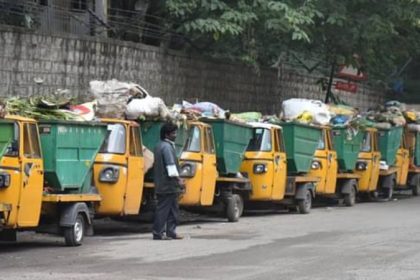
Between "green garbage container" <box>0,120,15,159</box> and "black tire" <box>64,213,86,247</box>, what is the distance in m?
1.88

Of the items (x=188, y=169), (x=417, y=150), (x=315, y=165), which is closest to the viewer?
(x=188, y=169)

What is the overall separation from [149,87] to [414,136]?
29.0 feet

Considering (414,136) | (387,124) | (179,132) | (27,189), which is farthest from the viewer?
(414,136)

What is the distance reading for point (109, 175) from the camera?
14.3 m

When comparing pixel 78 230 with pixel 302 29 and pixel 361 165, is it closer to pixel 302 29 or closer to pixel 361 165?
pixel 302 29

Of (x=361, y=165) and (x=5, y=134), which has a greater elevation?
(x=5, y=134)

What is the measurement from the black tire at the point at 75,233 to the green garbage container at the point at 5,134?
6.18ft

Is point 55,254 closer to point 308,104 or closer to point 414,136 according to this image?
point 308,104

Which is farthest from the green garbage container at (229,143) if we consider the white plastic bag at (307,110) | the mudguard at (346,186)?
the mudguard at (346,186)

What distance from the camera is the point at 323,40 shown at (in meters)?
26.8

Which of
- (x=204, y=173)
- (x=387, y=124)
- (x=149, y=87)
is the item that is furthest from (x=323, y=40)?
(x=204, y=173)

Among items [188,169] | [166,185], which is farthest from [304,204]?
[166,185]

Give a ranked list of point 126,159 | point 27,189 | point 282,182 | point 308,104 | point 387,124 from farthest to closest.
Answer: point 387,124 < point 308,104 < point 282,182 < point 126,159 < point 27,189

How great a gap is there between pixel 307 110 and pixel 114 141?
28.2ft
